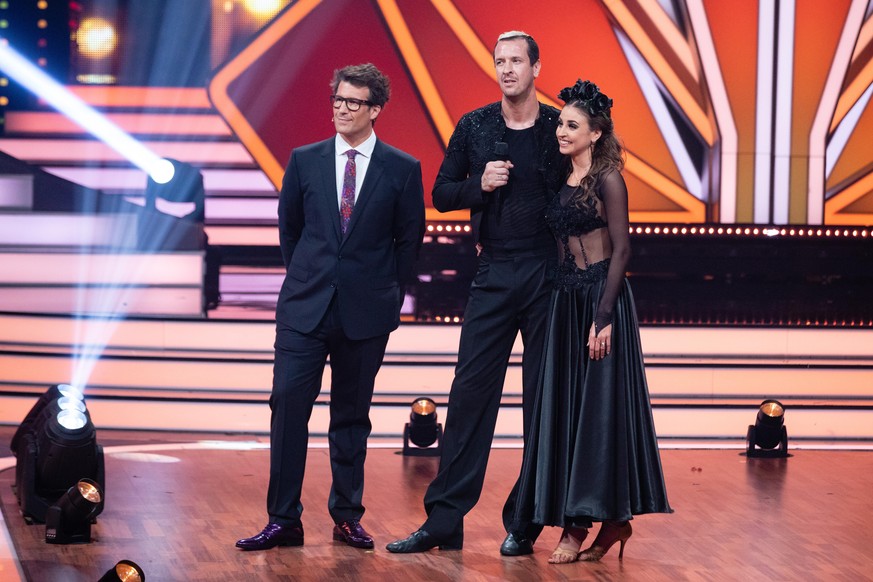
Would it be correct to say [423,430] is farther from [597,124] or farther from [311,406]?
[597,124]

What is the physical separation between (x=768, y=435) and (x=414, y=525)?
87.7 inches

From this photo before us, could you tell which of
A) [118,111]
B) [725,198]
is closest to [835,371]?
[725,198]

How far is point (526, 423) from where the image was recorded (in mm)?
4004

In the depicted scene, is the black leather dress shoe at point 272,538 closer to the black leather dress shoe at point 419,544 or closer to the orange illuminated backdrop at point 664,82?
the black leather dress shoe at point 419,544

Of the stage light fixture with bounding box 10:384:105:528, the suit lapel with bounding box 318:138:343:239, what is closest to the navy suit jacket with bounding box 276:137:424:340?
the suit lapel with bounding box 318:138:343:239

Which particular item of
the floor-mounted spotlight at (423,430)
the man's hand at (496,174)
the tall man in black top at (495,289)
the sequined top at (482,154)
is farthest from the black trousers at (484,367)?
the floor-mounted spotlight at (423,430)

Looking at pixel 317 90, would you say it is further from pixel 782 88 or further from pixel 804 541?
pixel 804 541

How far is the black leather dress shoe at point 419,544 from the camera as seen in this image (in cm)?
396

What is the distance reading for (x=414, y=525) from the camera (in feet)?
14.5

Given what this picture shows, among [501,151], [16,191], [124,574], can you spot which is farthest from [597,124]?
[16,191]

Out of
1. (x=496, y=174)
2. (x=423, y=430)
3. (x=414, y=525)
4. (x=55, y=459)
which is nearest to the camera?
(x=496, y=174)

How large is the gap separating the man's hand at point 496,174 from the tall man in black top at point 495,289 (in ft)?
0.19

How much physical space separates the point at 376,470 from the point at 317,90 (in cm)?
454

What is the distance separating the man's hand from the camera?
150 inches
